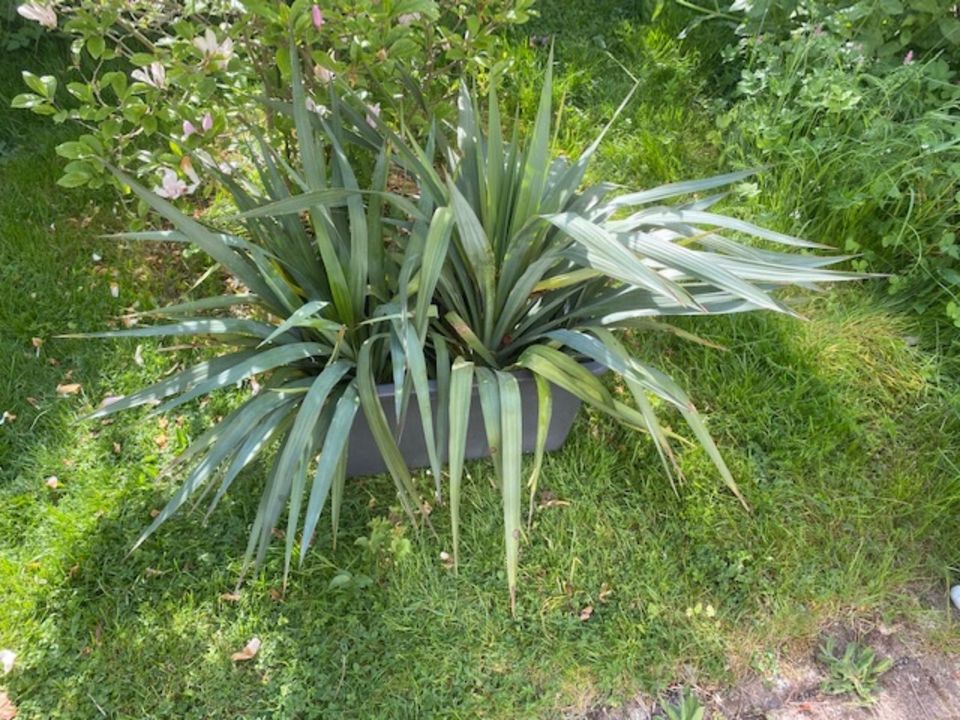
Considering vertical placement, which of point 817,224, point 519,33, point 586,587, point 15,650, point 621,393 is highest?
point 519,33

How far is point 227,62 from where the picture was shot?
1.88 meters

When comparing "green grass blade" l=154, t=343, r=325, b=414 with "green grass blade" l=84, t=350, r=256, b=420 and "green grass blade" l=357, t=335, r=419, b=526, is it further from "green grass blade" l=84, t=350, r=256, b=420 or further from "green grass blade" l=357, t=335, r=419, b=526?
"green grass blade" l=357, t=335, r=419, b=526

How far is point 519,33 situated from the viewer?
10.3ft

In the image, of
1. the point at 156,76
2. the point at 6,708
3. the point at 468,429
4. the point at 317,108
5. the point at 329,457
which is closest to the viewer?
the point at 329,457

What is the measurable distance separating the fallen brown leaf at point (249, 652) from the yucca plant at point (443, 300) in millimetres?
235

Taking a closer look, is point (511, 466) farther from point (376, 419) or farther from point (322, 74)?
point (322, 74)

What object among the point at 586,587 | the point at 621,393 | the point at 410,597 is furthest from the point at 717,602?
the point at 410,597

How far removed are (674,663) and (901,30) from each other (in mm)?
2109

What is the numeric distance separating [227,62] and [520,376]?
1072mm

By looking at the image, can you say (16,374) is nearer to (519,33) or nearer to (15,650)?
(15,650)

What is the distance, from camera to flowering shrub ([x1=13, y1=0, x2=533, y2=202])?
1705mm

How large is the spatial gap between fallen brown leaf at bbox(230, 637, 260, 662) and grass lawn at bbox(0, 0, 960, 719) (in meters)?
0.02

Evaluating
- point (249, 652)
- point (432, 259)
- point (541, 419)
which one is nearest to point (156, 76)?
point (432, 259)

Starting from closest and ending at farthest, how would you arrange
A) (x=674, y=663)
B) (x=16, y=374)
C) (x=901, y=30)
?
(x=674, y=663)
(x=16, y=374)
(x=901, y=30)
